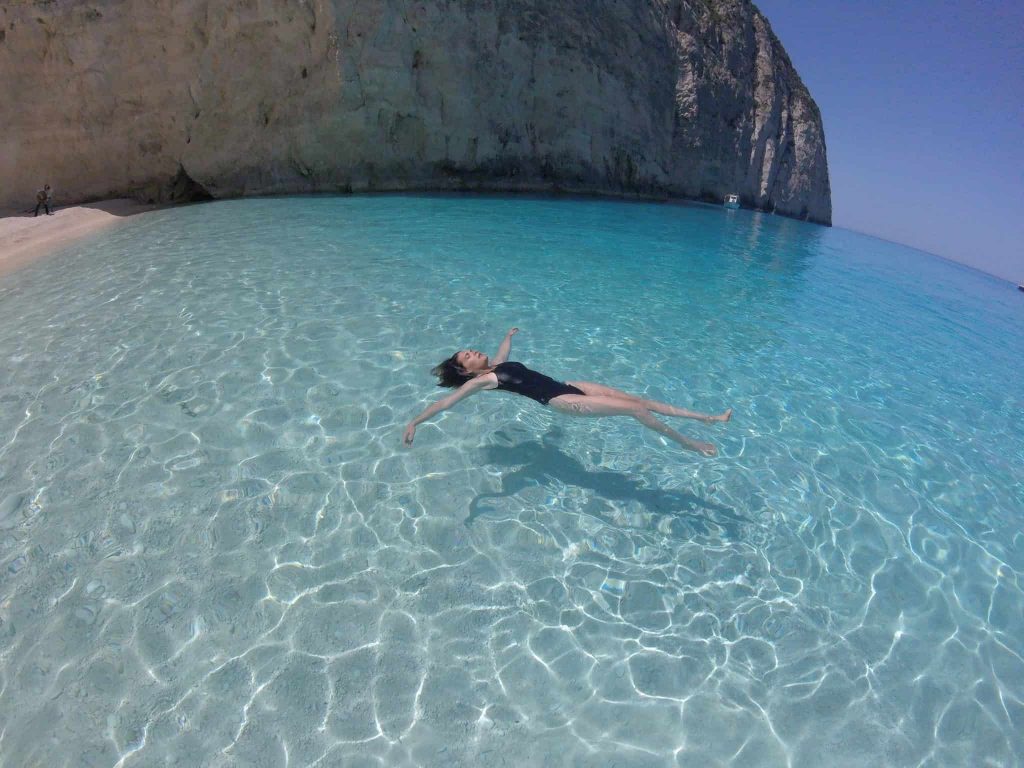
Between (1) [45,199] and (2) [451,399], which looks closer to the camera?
(2) [451,399]

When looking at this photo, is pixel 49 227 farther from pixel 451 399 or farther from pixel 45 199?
pixel 451 399

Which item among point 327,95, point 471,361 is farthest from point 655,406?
point 327,95

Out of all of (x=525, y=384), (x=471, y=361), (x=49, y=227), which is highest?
(x=471, y=361)

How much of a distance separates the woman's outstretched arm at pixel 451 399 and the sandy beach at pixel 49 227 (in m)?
10.2

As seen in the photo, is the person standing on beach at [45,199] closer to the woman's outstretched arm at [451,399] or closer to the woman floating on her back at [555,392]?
the woman floating on her back at [555,392]

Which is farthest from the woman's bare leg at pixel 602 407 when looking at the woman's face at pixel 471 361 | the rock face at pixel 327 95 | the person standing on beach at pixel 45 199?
the rock face at pixel 327 95

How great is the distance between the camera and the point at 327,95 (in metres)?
16.8

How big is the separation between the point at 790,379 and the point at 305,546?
19.4 ft

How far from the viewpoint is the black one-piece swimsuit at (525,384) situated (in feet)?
13.9

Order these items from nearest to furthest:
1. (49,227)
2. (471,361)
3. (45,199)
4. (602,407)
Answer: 1. (602,407)
2. (471,361)
3. (49,227)
4. (45,199)

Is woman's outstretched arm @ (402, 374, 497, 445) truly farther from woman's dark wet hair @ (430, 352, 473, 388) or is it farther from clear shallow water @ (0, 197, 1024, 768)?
clear shallow water @ (0, 197, 1024, 768)

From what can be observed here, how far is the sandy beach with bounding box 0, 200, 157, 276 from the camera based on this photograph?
10500mm

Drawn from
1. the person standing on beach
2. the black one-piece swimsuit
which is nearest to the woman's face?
the black one-piece swimsuit

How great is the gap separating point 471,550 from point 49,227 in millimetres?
14377
